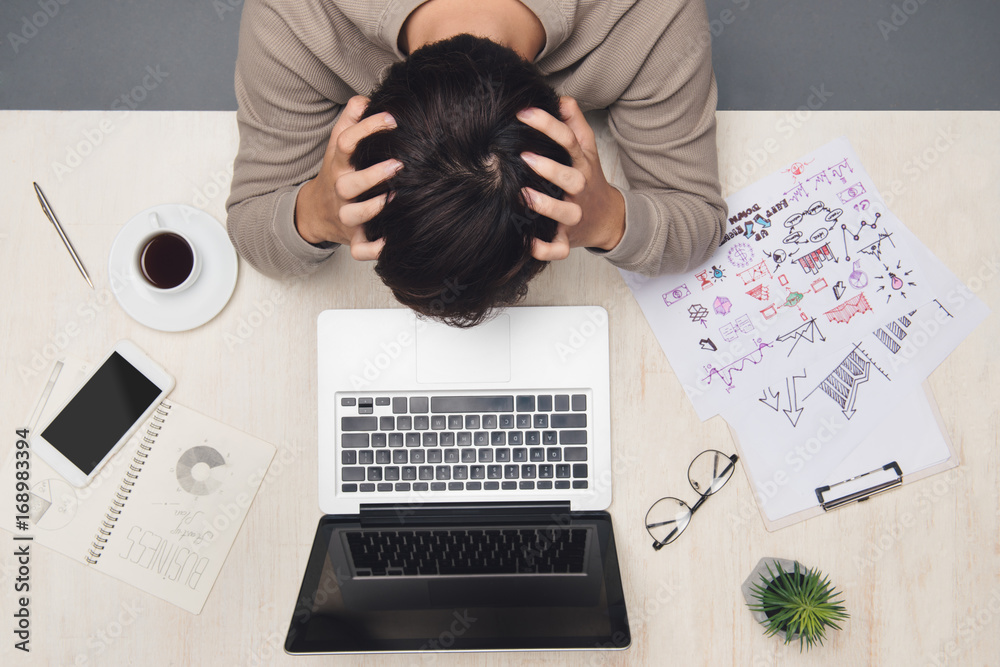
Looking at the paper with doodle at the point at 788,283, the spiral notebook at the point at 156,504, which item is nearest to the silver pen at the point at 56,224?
the spiral notebook at the point at 156,504

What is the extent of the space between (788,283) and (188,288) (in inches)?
29.6

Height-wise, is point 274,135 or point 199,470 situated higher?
point 274,135

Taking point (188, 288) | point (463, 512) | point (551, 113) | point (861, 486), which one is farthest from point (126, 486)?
point (861, 486)

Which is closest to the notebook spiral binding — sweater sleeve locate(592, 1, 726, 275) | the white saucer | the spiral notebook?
the spiral notebook

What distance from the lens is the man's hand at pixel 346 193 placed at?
54 cm

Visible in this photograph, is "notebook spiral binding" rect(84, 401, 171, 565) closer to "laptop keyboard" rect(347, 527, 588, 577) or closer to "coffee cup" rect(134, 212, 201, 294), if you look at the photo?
"coffee cup" rect(134, 212, 201, 294)

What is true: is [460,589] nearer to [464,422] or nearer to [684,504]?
[464,422]

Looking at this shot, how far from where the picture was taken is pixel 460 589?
669 mm

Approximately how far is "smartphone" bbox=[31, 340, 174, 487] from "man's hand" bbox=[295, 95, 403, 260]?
287 mm

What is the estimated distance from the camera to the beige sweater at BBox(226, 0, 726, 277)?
0.69 meters

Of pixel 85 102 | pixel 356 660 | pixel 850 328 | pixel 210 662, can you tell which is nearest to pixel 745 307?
pixel 850 328

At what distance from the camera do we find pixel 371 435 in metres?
0.75

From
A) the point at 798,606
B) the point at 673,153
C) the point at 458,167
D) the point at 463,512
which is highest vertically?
the point at 673,153

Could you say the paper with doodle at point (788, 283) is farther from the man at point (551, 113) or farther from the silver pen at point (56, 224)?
the silver pen at point (56, 224)
